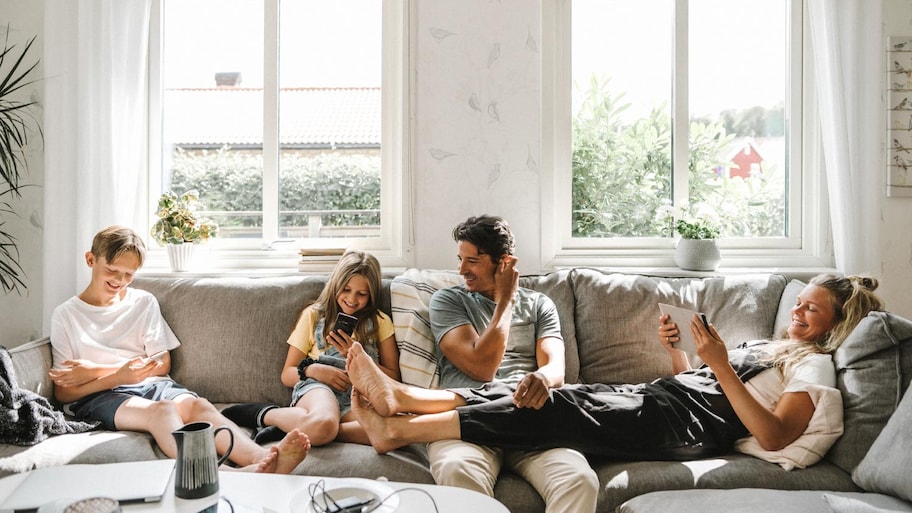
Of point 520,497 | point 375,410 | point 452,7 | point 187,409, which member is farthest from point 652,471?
point 452,7

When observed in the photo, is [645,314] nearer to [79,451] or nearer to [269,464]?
[269,464]

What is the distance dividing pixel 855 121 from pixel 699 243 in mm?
784

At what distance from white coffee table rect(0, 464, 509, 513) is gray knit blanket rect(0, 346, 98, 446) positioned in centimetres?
64

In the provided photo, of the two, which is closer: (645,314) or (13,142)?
(645,314)

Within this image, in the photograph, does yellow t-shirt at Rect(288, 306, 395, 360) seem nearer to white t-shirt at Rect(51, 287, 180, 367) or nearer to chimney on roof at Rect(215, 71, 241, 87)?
white t-shirt at Rect(51, 287, 180, 367)

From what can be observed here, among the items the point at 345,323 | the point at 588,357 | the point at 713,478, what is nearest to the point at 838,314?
the point at 713,478

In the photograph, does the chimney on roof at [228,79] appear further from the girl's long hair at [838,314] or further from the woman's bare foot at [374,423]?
the girl's long hair at [838,314]

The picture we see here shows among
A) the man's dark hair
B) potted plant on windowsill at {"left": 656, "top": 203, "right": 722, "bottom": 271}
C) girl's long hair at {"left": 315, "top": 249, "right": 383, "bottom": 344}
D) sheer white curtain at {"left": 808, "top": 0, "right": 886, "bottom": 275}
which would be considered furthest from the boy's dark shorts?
sheer white curtain at {"left": 808, "top": 0, "right": 886, "bottom": 275}

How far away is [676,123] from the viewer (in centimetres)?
300

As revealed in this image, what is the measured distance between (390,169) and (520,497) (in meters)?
1.68

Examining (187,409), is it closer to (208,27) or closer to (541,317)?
(541,317)

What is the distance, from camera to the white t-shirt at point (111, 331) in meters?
2.28

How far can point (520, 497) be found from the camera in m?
1.77

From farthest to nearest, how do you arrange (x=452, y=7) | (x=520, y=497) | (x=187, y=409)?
(x=452, y=7) → (x=187, y=409) → (x=520, y=497)
